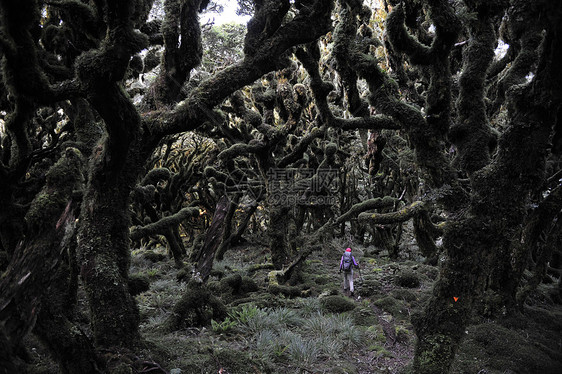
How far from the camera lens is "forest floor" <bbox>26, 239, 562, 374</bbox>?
4.61 m

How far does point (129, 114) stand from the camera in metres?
3.78

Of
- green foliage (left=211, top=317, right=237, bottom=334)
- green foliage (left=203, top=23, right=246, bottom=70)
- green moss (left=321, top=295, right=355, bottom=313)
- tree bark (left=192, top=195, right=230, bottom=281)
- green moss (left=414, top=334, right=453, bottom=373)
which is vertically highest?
green foliage (left=203, top=23, right=246, bottom=70)

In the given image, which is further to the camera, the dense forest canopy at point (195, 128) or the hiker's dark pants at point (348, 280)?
the hiker's dark pants at point (348, 280)

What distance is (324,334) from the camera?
5941 mm

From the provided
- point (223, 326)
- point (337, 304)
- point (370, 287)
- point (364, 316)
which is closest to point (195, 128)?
point (223, 326)

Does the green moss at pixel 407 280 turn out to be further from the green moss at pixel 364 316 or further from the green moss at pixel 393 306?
the green moss at pixel 364 316

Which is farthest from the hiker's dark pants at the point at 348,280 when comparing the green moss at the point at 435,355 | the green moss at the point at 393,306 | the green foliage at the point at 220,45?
the green foliage at the point at 220,45

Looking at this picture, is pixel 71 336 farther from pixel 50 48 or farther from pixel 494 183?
pixel 50 48

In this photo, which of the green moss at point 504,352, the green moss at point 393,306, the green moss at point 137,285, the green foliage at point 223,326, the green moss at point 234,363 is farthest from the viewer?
the green moss at point 393,306

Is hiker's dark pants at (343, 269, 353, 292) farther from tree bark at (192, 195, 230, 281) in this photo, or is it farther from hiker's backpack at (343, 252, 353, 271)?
tree bark at (192, 195, 230, 281)

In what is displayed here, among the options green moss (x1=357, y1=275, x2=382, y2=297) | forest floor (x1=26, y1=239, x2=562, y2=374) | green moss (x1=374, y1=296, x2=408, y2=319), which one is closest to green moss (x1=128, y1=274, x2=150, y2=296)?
forest floor (x1=26, y1=239, x2=562, y2=374)

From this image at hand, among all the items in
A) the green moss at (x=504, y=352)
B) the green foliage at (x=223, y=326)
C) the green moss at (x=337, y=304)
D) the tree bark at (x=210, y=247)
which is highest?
the tree bark at (x=210, y=247)

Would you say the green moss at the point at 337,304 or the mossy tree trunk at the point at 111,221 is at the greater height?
the mossy tree trunk at the point at 111,221

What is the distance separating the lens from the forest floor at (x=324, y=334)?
4.61 meters
